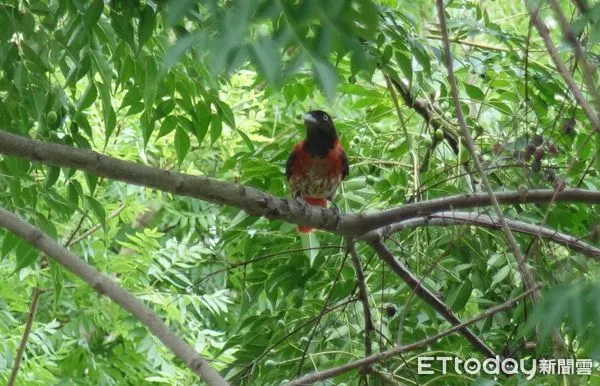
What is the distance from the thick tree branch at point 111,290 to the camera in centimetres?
327

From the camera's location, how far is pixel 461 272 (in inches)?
179

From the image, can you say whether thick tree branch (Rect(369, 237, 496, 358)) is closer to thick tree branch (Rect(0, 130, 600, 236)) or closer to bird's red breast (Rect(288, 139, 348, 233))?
thick tree branch (Rect(0, 130, 600, 236))

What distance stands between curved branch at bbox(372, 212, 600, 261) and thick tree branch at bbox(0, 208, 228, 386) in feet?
3.24

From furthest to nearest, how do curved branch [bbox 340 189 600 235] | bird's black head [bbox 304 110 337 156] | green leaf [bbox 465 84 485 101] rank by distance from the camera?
bird's black head [bbox 304 110 337 156] → green leaf [bbox 465 84 485 101] → curved branch [bbox 340 189 600 235]

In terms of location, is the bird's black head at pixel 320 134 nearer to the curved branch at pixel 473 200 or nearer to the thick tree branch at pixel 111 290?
the curved branch at pixel 473 200

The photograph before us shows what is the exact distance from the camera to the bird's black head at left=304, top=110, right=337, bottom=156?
19.1ft

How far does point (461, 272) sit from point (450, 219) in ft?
2.11

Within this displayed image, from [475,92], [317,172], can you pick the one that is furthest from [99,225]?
[475,92]

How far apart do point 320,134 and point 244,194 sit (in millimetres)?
2499

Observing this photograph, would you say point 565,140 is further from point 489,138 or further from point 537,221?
point 489,138

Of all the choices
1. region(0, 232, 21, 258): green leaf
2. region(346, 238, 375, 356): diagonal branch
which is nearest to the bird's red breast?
region(346, 238, 375, 356): diagonal branch

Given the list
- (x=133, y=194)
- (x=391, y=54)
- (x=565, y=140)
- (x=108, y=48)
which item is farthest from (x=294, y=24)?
(x=133, y=194)

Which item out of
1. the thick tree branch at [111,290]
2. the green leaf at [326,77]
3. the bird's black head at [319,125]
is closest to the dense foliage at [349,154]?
the green leaf at [326,77]

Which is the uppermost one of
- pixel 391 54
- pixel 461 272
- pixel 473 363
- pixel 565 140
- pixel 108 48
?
pixel 108 48
